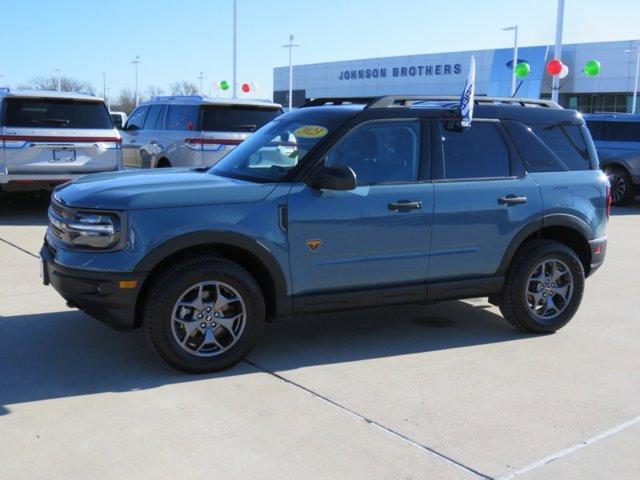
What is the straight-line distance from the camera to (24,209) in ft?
39.6

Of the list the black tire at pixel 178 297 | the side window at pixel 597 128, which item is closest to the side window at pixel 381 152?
the black tire at pixel 178 297

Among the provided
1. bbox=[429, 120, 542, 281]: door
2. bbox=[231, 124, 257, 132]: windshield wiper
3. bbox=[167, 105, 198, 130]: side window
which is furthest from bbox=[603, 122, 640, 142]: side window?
bbox=[429, 120, 542, 281]: door

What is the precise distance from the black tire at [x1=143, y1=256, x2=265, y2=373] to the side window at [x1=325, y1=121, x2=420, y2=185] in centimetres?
105

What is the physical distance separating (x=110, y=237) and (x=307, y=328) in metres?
1.98

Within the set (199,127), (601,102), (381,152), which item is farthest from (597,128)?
(601,102)

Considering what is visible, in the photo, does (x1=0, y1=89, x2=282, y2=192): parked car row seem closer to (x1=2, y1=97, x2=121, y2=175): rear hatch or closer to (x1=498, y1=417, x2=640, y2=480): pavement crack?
(x1=2, y1=97, x2=121, y2=175): rear hatch

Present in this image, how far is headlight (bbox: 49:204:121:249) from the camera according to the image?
14.2ft

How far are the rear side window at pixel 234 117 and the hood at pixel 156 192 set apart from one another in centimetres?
630

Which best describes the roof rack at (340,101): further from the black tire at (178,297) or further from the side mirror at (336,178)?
the black tire at (178,297)

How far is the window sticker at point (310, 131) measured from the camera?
196 inches

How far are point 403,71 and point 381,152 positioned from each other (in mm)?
53846

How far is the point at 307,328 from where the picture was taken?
5.71 metres

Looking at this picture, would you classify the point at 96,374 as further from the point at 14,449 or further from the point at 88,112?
the point at 88,112

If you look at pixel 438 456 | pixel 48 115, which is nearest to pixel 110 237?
pixel 438 456
